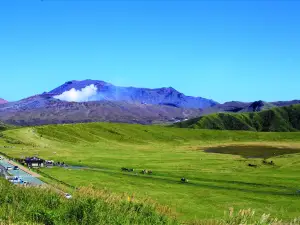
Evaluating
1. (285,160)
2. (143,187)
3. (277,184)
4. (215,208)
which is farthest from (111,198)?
(285,160)

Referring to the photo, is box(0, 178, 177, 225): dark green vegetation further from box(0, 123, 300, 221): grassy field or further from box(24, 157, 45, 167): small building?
box(24, 157, 45, 167): small building

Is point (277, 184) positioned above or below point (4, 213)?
below

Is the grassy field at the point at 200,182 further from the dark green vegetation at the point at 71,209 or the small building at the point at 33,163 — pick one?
the dark green vegetation at the point at 71,209

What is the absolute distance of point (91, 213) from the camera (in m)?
21.8

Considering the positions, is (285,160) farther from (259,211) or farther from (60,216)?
(60,216)

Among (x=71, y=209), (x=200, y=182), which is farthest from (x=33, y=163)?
(x=71, y=209)

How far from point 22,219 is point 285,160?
12674 centimetres

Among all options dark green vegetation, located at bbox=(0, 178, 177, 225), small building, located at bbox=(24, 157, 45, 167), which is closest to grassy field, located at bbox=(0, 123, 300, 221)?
small building, located at bbox=(24, 157, 45, 167)

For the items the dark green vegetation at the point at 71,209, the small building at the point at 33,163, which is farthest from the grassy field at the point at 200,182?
the dark green vegetation at the point at 71,209

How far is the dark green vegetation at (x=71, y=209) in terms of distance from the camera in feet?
67.8

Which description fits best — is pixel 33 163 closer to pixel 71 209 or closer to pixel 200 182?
pixel 200 182

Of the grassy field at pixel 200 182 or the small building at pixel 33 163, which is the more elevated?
the small building at pixel 33 163

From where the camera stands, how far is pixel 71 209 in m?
22.8

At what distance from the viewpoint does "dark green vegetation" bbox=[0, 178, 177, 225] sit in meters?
20.7
